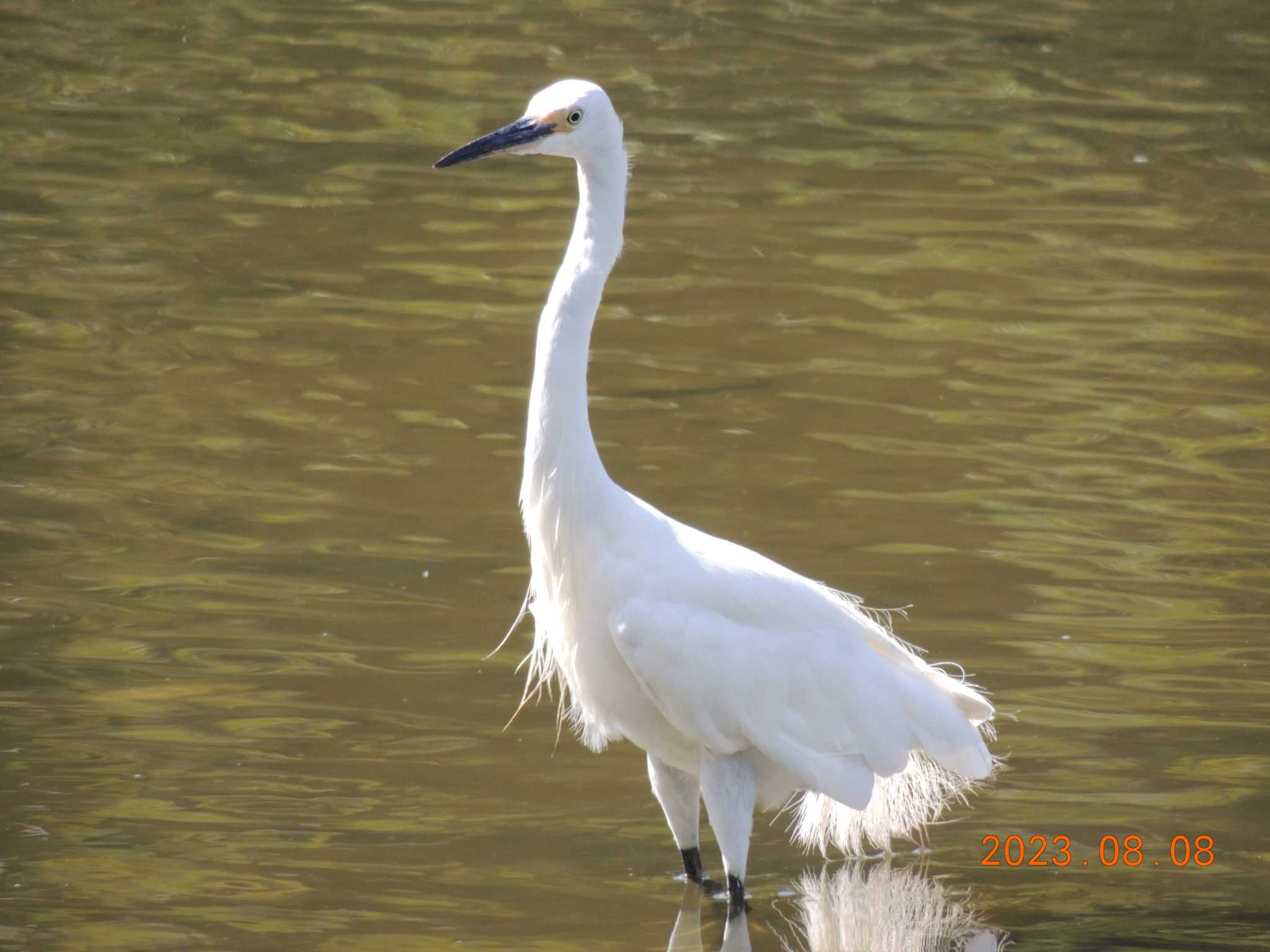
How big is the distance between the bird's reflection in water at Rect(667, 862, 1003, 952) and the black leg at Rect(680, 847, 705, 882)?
0.12ft

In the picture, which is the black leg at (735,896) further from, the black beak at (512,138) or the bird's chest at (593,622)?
the black beak at (512,138)

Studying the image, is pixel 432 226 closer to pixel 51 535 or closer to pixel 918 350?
pixel 918 350

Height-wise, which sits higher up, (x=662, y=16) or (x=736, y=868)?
(x=662, y=16)

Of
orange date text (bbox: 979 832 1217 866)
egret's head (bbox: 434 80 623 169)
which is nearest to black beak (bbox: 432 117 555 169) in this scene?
egret's head (bbox: 434 80 623 169)

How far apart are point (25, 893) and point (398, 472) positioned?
116 inches

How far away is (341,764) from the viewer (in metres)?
5.38

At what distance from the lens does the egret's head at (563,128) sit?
4449mm

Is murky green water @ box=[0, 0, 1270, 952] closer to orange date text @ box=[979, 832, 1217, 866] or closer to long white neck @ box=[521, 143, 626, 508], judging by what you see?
orange date text @ box=[979, 832, 1217, 866]

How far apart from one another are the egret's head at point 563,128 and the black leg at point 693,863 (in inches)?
71.8

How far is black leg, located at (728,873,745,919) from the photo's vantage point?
15.2 ft

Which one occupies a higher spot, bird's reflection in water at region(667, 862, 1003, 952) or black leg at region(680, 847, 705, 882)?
black leg at region(680, 847, 705, 882)

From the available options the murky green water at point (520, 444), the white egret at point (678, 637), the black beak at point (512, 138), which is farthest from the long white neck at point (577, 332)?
the murky green water at point (520, 444)

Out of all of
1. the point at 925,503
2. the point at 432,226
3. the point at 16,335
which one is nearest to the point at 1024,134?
the point at 432,226

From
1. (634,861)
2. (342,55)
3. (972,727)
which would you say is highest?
(342,55)
